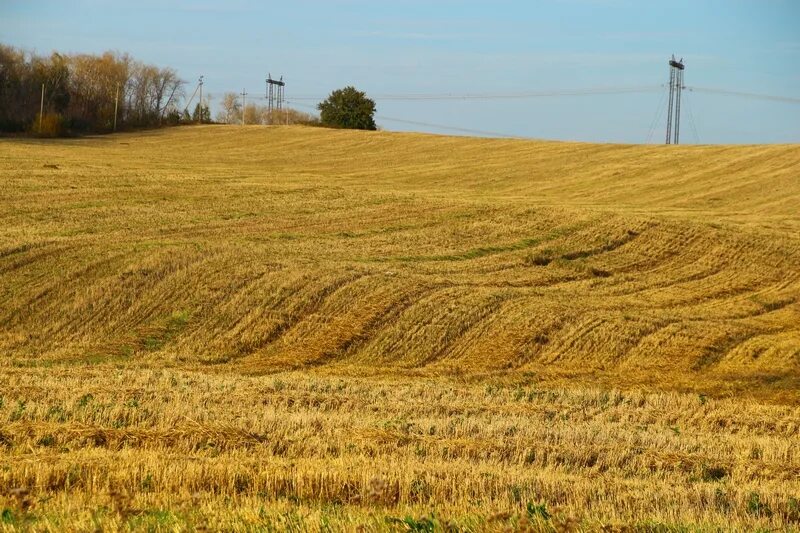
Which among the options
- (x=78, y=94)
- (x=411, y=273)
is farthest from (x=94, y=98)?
(x=411, y=273)

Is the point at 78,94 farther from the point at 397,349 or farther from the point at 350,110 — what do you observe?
the point at 397,349

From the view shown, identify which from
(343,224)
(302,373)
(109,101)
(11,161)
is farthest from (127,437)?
(109,101)

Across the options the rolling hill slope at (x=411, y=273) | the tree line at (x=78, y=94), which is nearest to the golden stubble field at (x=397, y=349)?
the rolling hill slope at (x=411, y=273)

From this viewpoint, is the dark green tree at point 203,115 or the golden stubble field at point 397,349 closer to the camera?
the golden stubble field at point 397,349

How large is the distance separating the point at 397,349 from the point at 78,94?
7802 cm

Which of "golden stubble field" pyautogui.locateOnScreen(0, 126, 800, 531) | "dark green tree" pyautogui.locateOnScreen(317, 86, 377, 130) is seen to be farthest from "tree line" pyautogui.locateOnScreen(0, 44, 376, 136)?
"golden stubble field" pyautogui.locateOnScreen(0, 126, 800, 531)

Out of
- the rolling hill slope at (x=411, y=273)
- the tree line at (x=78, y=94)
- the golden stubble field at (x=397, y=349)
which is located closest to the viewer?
the golden stubble field at (x=397, y=349)

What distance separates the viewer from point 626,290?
26219 millimetres

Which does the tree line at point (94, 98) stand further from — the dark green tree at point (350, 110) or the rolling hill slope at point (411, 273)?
the rolling hill slope at point (411, 273)

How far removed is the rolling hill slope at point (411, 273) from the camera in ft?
65.1

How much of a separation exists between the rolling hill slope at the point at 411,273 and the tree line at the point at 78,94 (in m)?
36.2

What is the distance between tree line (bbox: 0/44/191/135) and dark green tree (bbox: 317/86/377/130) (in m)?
14.5

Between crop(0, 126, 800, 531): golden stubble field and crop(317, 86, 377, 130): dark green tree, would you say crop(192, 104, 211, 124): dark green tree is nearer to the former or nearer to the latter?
crop(317, 86, 377, 130): dark green tree

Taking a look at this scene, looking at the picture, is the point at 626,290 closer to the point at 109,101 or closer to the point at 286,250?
the point at 286,250
